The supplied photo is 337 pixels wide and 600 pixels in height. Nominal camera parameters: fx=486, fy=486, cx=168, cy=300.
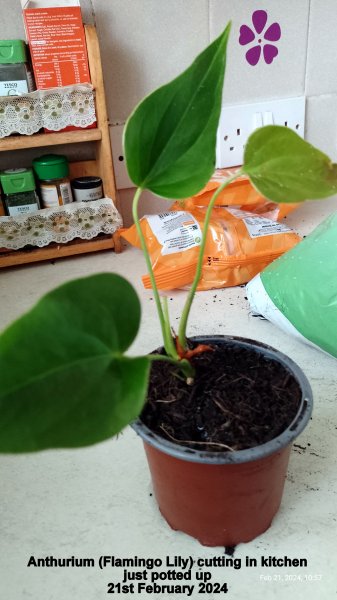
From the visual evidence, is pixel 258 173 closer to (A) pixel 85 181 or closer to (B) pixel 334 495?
(B) pixel 334 495

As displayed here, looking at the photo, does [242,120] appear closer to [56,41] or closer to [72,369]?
[56,41]

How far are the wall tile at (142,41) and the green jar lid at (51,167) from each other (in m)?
0.15

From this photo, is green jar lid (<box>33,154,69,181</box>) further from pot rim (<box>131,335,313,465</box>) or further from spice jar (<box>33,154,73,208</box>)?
pot rim (<box>131,335,313,465</box>)

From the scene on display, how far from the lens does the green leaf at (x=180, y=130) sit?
29 cm

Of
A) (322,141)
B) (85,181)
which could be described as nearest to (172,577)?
(85,181)

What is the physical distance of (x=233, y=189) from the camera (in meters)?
0.82

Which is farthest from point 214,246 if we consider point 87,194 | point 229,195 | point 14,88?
point 14,88

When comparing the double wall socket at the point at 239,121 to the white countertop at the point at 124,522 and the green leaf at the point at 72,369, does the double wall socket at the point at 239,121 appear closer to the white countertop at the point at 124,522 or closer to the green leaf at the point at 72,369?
the white countertop at the point at 124,522

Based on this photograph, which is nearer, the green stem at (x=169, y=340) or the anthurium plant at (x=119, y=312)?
the anthurium plant at (x=119, y=312)

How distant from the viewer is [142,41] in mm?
814

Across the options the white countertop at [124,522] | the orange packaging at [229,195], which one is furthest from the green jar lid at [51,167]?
the white countertop at [124,522]

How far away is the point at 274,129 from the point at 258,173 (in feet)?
0.09

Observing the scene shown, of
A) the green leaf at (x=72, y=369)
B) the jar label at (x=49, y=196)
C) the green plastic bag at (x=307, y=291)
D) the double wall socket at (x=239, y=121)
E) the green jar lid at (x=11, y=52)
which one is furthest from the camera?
the double wall socket at (x=239, y=121)

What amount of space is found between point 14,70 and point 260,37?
1.51ft
